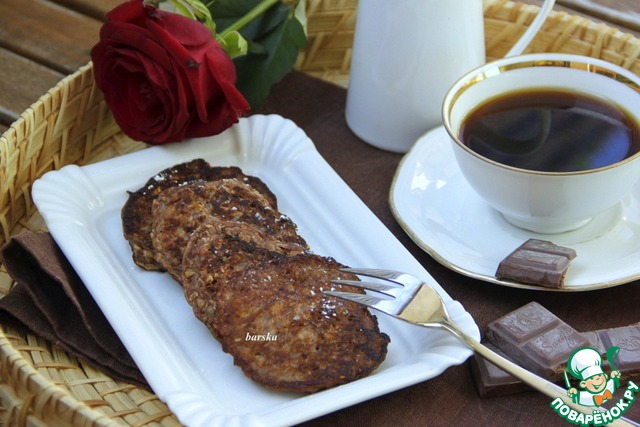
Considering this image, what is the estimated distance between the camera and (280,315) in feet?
3.45

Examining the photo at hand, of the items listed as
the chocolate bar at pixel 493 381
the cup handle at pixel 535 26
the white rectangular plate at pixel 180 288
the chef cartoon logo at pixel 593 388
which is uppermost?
the cup handle at pixel 535 26

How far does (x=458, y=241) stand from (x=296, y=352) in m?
0.38

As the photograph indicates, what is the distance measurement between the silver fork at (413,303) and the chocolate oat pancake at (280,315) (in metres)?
0.03

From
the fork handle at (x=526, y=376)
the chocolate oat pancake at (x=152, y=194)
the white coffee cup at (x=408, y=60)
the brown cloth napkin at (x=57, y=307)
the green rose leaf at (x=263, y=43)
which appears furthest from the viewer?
the green rose leaf at (x=263, y=43)

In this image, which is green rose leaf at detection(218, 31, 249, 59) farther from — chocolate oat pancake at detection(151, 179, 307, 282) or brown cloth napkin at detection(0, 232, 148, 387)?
brown cloth napkin at detection(0, 232, 148, 387)

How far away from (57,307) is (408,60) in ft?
2.36

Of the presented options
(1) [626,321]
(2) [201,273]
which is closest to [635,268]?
(1) [626,321]

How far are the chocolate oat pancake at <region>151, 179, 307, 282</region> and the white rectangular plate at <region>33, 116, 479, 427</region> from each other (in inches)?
2.1

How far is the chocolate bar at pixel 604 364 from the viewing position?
1047mm

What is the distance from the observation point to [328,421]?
1036mm

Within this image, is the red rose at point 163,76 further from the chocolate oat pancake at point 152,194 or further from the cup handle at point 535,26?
the cup handle at point 535,26

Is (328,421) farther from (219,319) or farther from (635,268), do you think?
(635,268)

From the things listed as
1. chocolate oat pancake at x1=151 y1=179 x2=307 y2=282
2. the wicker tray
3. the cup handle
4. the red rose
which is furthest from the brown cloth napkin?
the cup handle

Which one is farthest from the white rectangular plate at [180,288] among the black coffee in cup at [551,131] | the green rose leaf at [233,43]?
the black coffee in cup at [551,131]
